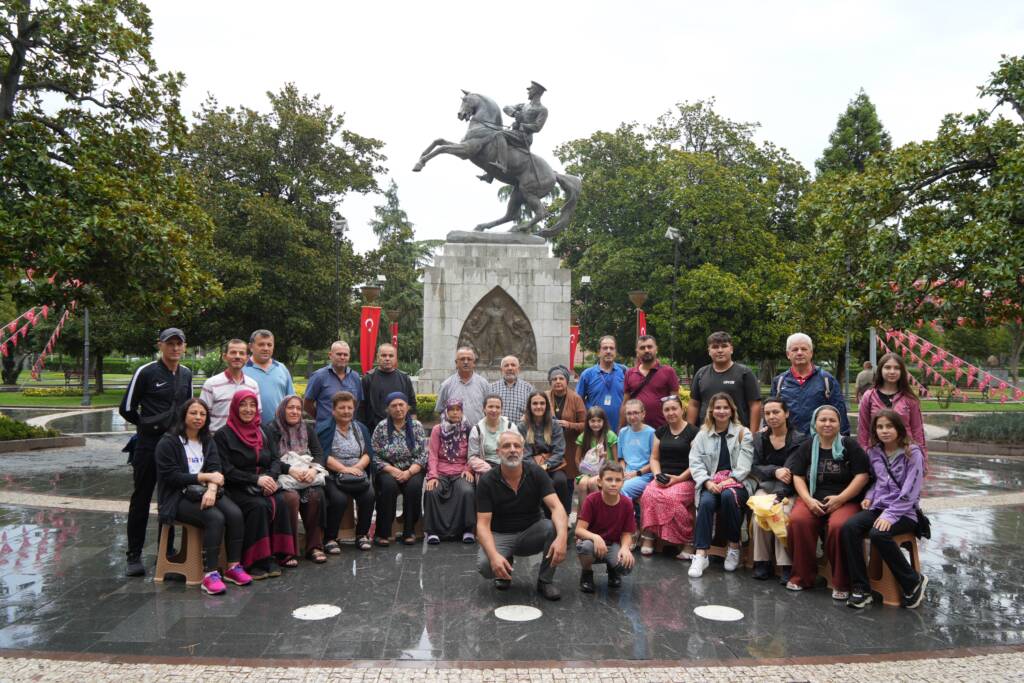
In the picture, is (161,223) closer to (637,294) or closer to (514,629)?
(514,629)

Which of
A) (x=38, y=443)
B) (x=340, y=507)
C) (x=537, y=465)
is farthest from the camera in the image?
(x=38, y=443)

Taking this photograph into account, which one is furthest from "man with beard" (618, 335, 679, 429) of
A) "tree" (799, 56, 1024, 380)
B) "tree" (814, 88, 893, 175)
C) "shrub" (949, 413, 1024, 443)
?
"tree" (814, 88, 893, 175)

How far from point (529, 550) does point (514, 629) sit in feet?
2.93

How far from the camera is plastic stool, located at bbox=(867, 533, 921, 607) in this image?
203 inches

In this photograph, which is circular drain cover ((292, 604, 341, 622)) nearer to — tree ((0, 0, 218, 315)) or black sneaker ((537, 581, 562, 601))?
black sneaker ((537, 581, 562, 601))

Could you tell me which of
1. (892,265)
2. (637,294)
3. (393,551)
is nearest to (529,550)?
(393,551)

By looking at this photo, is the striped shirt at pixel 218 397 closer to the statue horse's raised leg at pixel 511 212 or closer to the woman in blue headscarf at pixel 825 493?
the woman in blue headscarf at pixel 825 493

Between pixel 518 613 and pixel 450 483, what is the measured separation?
2.17m

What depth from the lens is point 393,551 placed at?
6574 millimetres

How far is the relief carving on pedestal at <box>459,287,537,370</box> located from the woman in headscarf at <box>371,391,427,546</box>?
27.0 feet

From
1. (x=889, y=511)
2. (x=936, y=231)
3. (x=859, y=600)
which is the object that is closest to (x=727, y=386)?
(x=889, y=511)

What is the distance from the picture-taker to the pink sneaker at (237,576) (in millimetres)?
5492

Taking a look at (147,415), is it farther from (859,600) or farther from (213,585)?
(859,600)

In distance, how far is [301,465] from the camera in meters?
6.24
